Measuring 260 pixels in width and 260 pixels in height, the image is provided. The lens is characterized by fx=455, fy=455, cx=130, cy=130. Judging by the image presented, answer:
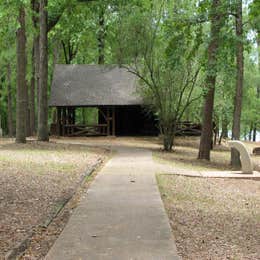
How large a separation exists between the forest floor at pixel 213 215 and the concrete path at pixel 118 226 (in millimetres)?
275

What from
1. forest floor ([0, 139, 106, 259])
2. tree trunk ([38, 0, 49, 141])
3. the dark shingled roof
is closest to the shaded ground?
forest floor ([0, 139, 106, 259])

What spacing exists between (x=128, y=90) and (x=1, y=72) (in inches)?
593

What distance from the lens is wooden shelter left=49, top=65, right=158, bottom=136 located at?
2858cm

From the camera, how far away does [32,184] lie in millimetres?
10008

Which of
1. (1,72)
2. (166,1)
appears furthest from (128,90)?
(1,72)

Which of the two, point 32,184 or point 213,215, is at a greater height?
point 32,184

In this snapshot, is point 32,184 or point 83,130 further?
point 83,130

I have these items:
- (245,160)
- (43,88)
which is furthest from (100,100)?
(245,160)

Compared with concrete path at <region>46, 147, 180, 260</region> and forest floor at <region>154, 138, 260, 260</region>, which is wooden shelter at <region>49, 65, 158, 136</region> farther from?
concrete path at <region>46, 147, 180, 260</region>

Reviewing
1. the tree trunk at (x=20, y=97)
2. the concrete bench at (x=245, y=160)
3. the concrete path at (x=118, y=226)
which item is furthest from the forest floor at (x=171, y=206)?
the tree trunk at (x=20, y=97)

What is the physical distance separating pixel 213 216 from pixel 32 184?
419cm

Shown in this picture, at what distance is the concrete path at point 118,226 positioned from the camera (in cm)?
522

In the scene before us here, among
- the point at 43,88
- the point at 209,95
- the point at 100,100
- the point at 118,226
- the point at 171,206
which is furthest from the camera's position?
the point at 100,100

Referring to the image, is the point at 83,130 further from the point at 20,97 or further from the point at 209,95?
the point at 209,95
